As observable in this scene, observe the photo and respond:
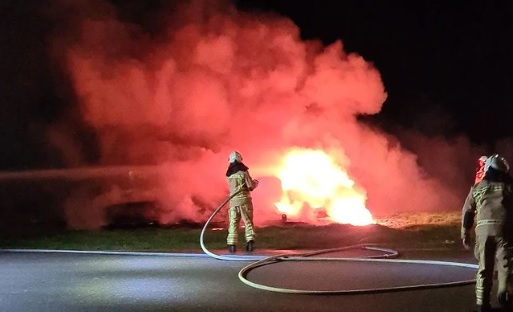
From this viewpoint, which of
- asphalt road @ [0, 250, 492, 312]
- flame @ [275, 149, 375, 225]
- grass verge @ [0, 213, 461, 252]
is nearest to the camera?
asphalt road @ [0, 250, 492, 312]

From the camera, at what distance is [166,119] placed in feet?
81.2

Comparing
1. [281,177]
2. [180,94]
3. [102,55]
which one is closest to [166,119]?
[180,94]

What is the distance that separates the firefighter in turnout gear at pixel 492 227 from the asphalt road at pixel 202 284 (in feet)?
1.67

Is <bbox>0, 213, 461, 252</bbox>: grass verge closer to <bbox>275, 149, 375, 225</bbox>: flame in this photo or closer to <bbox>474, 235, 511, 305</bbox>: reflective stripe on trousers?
<bbox>275, 149, 375, 225</bbox>: flame

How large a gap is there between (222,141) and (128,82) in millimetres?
3926

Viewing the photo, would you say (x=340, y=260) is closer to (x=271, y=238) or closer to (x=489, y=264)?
(x=271, y=238)

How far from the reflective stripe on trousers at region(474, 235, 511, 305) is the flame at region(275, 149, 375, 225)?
45.8 feet

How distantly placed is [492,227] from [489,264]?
1.41 ft

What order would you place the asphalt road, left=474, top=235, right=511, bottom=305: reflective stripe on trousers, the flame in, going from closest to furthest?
1. left=474, top=235, right=511, bottom=305: reflective stripe on trousers
2. the asphalt road
3. the flame

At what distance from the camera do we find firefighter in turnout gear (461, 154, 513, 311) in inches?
320

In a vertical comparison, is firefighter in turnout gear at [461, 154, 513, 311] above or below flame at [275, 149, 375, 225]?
below

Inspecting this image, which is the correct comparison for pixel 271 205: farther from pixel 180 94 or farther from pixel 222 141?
pixel 180 94

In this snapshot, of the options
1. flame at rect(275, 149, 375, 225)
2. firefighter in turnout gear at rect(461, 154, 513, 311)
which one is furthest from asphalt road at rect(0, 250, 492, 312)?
flame at rect(275, 149, 375, 225)

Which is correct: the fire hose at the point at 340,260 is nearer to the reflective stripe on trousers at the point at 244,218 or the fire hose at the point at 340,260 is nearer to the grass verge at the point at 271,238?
the reflective stripe on trousers at the point at 244,218
